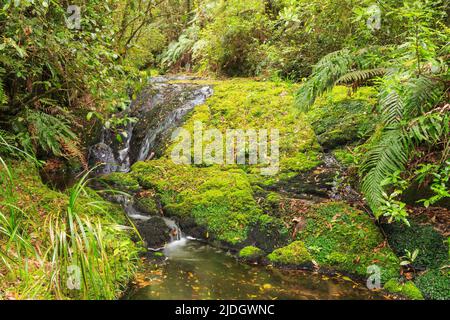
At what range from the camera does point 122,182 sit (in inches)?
234

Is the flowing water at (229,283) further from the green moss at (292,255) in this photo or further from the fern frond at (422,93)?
the fern frond at (422,93)

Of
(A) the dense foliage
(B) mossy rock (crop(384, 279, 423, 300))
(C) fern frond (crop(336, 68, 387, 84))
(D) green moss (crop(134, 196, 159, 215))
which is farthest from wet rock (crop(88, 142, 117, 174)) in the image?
(B) mossy rock (crop(384, 279, 423, 300))

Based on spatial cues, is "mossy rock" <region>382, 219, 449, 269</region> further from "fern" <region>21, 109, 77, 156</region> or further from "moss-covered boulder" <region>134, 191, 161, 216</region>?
"fern" <region>21, 109, 77, 156</region>

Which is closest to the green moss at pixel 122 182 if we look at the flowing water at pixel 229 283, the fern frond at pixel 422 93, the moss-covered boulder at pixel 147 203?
the moss-covered boulder at pixel 147 203


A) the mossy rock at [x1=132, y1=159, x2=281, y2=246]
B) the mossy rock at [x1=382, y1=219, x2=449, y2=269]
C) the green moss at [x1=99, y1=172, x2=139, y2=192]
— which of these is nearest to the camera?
the mossy rock at [x1=382, y1=219, x2=449, y2=269]

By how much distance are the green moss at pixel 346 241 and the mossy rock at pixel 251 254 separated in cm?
56

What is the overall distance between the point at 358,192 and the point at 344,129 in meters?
1.46

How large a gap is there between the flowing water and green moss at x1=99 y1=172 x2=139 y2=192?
5.60 ft

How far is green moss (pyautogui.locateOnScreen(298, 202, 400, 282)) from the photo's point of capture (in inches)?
162

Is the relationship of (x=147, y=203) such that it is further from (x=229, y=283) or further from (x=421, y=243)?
(x=421, y=243)

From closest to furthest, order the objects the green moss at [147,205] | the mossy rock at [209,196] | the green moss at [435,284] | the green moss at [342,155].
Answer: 1. the green moss at [435,284]
2. the mossy rock at [209,196]
3. the green moss at [147,205]
4. the green moss at [342,155]

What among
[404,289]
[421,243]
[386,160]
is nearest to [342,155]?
[386,160]

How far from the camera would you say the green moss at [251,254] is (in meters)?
4.45
